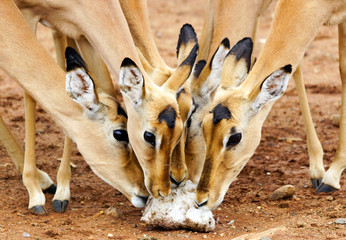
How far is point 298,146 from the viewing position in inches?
350

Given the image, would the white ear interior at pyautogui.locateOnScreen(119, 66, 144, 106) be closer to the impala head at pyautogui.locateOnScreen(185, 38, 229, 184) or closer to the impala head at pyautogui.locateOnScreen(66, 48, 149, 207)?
the impala head at pyautogui.locateOnScreen(66, 48, 149, 207)

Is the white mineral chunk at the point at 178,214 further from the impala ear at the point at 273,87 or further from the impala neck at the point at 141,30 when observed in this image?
the impala neck at the point at 141,30

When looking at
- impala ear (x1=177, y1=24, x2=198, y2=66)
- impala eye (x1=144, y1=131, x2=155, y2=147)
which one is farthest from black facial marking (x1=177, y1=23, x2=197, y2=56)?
impala eye (x1=144, y1=131, x2=155, y2=147)

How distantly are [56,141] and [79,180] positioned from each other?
5.35 ft

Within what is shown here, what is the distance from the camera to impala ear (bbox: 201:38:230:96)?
6.48m

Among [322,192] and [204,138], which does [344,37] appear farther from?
[204,138]

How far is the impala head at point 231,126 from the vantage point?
5.90 meters

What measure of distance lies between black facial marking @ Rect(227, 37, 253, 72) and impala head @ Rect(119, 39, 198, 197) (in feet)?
2.53

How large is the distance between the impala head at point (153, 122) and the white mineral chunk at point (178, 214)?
16 cm

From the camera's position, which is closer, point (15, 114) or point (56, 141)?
point (56, 141)

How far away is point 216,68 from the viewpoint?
649 cm

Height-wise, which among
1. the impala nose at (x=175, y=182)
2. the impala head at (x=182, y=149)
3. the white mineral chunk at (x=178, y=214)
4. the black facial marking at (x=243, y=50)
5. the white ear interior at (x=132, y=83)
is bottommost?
the white mineral chunk at (x=178, y=214)

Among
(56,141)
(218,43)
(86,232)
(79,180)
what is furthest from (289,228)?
(56,141)

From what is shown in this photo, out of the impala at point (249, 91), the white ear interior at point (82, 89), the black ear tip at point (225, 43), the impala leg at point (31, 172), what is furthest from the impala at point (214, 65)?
the impala leg at point (31, 172)
